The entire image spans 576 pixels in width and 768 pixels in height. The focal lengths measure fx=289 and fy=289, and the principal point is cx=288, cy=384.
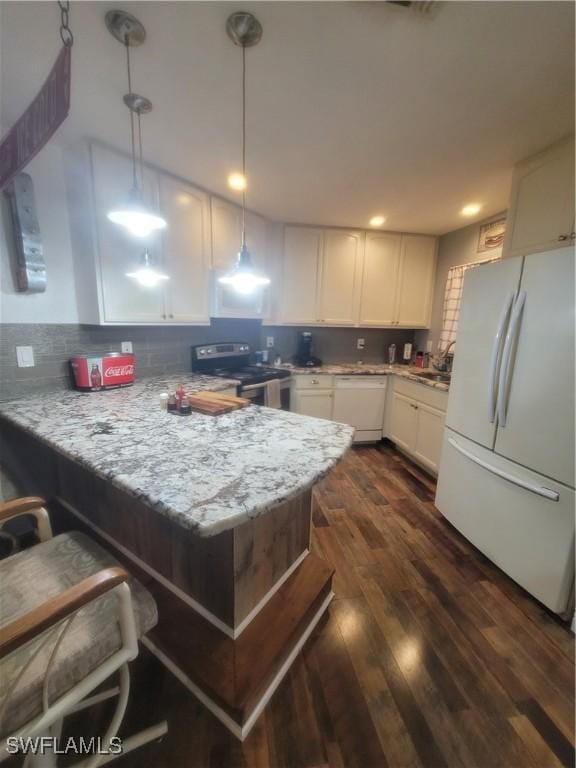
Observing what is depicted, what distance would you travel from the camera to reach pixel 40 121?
36.9 inches

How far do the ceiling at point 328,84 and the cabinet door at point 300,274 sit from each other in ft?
3.52

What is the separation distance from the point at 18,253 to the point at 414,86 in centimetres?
220

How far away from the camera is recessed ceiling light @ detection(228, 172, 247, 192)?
2.09 meters

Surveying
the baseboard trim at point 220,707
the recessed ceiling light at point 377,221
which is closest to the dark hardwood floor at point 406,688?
the baseboard trim at point 220,707

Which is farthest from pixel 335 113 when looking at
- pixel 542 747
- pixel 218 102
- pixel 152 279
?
pixel 542 747

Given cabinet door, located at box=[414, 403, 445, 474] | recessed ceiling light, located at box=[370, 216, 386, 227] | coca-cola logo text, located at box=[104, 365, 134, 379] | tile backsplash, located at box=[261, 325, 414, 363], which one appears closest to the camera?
coca-cola logo text, located at box=[104, 365, 134, 379]

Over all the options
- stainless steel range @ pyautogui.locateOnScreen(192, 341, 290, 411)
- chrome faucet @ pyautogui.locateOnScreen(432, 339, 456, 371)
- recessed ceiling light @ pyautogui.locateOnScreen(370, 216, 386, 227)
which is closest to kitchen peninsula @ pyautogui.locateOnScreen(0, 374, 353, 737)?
stainless steel range @ pyautogui.locateOnScreen(192, 341, 290, 411)

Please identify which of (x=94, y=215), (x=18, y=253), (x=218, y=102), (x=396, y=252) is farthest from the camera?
(x=396, y=252)

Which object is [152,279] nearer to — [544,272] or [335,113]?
[335,113]

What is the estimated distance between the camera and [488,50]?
1107 millimetres

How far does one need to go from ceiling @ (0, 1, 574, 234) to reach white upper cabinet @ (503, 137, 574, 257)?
0.09 metres

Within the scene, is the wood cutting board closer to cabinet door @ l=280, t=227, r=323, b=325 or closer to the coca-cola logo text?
the coca-cola logo text

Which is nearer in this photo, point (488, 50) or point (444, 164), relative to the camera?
point (488, 50)

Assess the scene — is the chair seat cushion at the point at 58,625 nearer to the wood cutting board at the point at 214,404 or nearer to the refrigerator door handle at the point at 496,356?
the wood cutting board at the point at 214,404
